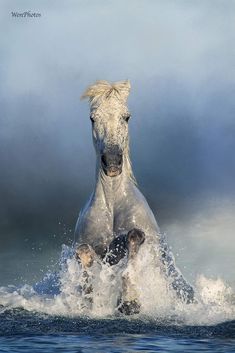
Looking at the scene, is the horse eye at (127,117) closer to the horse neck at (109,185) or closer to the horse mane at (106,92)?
the horse mane at (106,92)

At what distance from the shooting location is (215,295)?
487 inches

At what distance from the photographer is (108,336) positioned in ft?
32.1

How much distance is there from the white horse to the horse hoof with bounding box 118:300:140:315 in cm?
75

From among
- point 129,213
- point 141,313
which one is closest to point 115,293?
point 141,313

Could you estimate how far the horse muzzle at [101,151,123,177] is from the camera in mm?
11867

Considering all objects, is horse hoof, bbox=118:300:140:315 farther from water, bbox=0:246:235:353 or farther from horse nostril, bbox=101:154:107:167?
horse nostril, bbox=101:154:107:167

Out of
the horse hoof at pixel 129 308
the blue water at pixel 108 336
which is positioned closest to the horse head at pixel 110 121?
→ the horse hoof at pixel 129 308

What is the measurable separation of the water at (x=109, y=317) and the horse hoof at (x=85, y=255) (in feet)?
0.44

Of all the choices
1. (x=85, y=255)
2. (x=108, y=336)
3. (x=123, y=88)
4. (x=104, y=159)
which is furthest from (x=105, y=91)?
(x=108, y=336)

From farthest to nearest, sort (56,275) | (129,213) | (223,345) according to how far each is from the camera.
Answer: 1. (56,275)
2. (129,213)
3. (223,345)

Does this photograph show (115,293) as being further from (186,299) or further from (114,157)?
(114,157)

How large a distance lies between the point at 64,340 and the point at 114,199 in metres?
3.20

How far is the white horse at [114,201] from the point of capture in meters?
12.0

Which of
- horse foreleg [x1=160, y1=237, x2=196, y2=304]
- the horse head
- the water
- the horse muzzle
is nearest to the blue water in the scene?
the water
